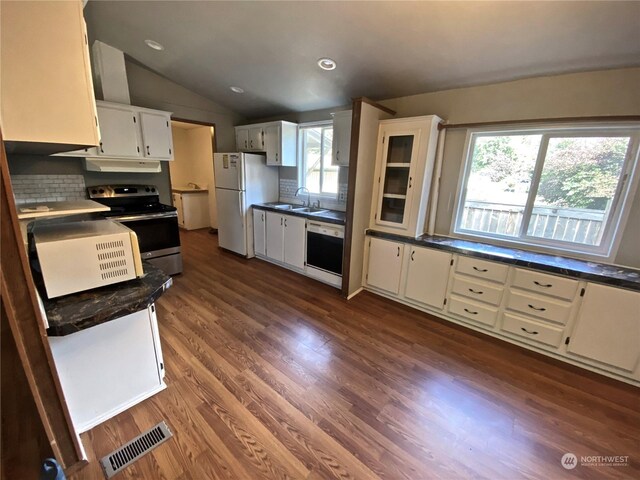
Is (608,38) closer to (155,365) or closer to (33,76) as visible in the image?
(33,76)

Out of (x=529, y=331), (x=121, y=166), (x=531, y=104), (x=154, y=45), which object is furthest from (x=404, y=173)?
(x=121, y=166)

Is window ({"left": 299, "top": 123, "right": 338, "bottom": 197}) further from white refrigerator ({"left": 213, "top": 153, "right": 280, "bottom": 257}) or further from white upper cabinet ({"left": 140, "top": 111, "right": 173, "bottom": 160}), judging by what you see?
white upper cabinet ({"left": 140, "top": 111, "right": 173, "bottom": 160})

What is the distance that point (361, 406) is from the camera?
1.70 meters

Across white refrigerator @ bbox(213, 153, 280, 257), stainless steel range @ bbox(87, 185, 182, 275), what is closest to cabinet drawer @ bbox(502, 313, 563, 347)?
white refrigerator @ bbox(213, 153, 280, 257)

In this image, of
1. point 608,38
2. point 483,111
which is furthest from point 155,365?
point 608,38

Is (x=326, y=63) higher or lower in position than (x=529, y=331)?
higher

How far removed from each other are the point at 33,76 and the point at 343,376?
2.30 metres

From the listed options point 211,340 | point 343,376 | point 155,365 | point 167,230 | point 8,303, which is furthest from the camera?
point 167,230

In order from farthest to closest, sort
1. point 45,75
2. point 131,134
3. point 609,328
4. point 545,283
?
point 131,134, point 545,283, point 609,328, point 45,75

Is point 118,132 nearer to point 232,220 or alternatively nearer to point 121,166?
point 121,166

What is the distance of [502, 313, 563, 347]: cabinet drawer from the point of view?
7.13 feet

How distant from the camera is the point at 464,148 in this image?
271 centimetres

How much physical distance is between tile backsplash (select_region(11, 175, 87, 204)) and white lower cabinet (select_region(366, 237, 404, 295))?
359 cm

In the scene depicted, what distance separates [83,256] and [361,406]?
182 centimetres
